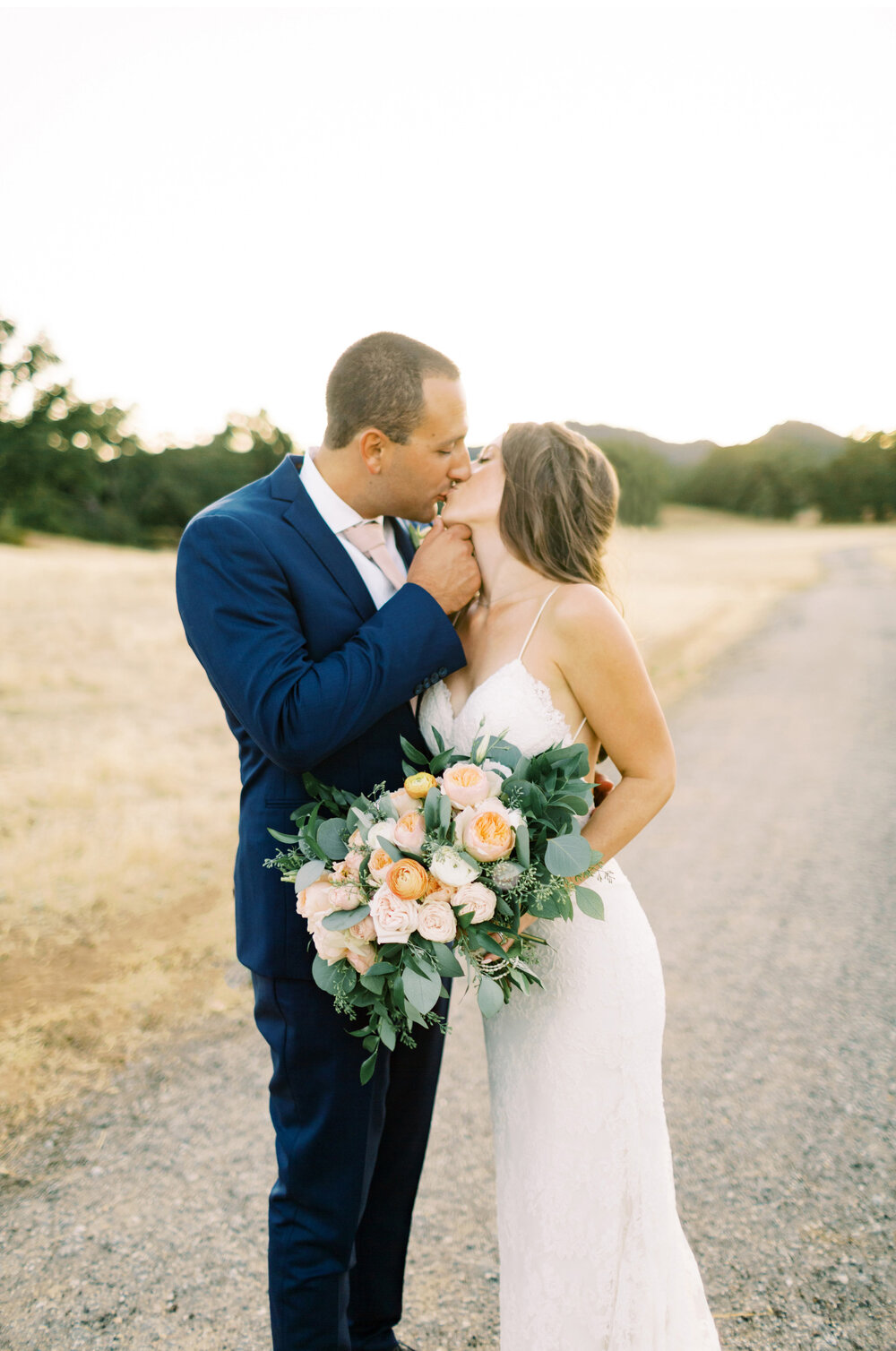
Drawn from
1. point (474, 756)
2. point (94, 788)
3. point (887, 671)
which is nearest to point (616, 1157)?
point (474, 756)

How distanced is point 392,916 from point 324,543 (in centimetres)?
100

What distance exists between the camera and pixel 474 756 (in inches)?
84.0

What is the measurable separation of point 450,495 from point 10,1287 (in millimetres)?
2764

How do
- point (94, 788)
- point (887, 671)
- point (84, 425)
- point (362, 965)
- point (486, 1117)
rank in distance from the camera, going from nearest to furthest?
point (362, 965), point (486, 1117), point (94, 788), point (887, 671), point (84, 425)

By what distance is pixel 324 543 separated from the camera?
7.80 feet

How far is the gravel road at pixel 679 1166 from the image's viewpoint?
9.02ft

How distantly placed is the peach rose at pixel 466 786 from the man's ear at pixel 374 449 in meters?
0.96

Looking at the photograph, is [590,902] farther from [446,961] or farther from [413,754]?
[413,754]

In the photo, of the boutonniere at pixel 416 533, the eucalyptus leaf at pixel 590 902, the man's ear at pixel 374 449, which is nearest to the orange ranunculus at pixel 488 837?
the eucalyptus leaf at pixel 590 902

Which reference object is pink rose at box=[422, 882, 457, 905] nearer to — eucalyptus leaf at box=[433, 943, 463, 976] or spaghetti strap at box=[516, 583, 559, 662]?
eucalyptus leaf at box=[433, 943, 463, 976]

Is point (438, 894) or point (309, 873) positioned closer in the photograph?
point (438, 894)

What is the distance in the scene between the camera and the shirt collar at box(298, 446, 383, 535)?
250 cm

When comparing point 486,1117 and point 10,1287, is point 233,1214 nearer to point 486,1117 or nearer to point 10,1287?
point 10,1287

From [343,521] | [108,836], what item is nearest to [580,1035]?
[343,521]
